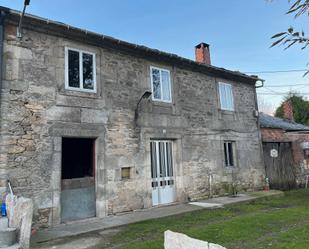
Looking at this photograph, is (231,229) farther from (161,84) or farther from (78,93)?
(161,84)

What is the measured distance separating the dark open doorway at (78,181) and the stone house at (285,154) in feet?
29.3

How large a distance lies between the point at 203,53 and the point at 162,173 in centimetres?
672

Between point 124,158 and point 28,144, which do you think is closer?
point 28,144

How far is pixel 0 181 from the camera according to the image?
21.5ft

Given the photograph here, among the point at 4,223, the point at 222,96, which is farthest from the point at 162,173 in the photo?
the point at 4,223

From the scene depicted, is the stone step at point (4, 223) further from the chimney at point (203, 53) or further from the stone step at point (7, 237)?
the chimney at point (203, 53)

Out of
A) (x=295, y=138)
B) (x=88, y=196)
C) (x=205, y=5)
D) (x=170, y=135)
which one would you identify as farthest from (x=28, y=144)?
(x=295, y=138)

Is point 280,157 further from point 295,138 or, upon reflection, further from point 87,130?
point 87,130

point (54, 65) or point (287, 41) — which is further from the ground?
point (54, 65)

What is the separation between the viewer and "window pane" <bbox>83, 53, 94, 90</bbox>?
329 inches

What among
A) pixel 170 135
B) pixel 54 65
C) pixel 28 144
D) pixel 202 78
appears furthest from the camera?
pixel 202 78

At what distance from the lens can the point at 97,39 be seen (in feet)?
Answer: 28.2

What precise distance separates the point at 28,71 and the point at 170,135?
5.03 metres

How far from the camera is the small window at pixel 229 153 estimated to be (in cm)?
1222
